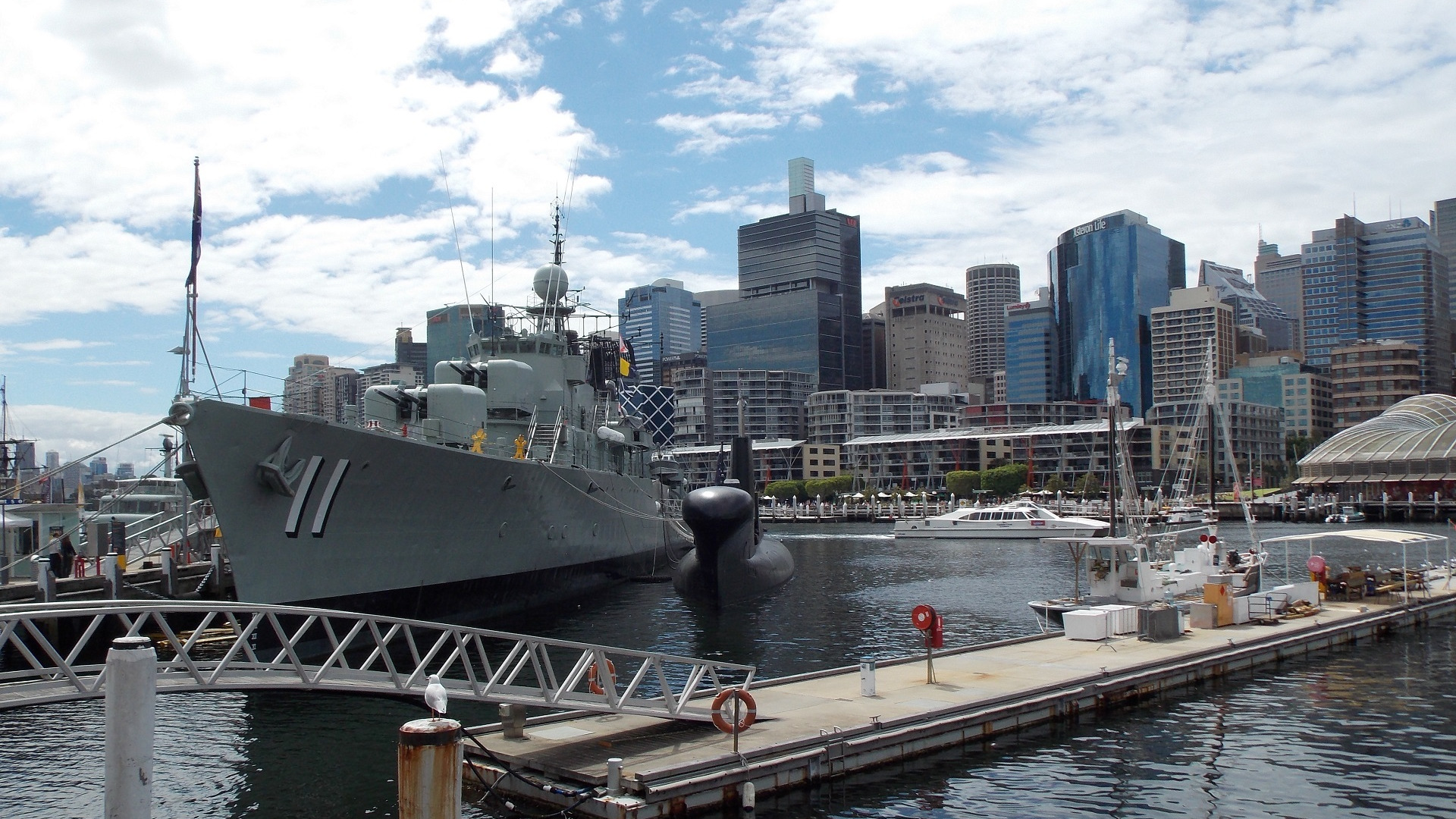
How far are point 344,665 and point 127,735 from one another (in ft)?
15.1

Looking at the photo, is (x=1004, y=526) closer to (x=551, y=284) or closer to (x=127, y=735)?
(x=551, y=284)

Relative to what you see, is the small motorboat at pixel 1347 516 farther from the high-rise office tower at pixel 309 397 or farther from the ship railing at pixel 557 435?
the high-rise office tower at pixel 309 397

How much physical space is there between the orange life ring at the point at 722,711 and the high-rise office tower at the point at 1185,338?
180 meters

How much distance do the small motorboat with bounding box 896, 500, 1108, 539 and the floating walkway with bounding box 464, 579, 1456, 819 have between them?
52.4 m

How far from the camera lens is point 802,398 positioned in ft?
639

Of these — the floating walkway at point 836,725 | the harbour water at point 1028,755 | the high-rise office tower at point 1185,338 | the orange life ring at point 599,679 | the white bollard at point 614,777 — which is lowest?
the harbour water at point 1028,755

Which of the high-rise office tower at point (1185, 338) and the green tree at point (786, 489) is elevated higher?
the high-rise office tower at point (1185, 338)

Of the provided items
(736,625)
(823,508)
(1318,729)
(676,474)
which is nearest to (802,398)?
(823,508)

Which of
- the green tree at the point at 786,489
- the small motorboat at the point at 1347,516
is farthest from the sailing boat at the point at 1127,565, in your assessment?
the green tree at the point at 786,489

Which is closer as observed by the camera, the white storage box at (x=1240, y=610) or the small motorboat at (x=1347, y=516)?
the white storage box at (x=1240, y=610)

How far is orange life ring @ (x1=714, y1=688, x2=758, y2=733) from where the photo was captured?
14.7 metres

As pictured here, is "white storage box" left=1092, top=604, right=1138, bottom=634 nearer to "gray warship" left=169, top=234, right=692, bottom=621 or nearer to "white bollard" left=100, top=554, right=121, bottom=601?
"gray warship" left=169, top=234, right=692, bottom=621

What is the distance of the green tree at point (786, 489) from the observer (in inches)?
5315

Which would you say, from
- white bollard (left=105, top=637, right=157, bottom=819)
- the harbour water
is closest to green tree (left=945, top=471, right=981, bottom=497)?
the harbour water
